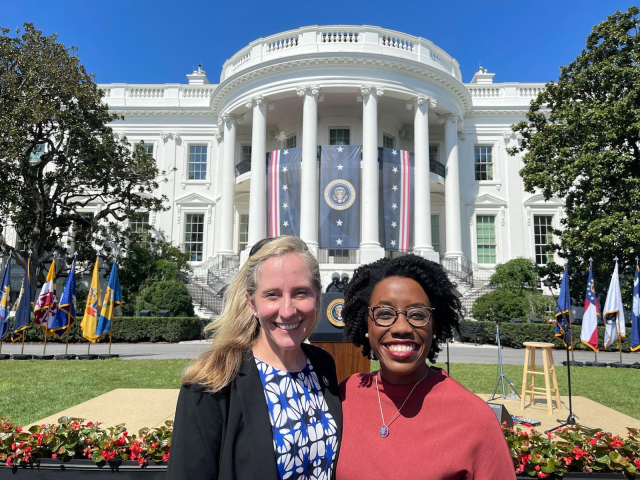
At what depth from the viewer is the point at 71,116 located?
2122 cm

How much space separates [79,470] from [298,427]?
254cm

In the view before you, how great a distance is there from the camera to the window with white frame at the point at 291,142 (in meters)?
27.9

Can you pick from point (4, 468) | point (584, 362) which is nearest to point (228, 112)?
point (584, 362)

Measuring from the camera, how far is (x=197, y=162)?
3041 centimetres

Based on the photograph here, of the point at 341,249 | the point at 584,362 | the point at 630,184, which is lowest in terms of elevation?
the point at 584,362

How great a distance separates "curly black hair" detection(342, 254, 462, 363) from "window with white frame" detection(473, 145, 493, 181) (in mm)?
29485

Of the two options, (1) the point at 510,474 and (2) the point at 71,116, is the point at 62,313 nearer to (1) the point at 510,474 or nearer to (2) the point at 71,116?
(2) the point at 71,116

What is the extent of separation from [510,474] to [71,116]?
23672mm

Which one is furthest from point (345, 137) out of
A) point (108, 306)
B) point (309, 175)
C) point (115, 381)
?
point (115, 381)

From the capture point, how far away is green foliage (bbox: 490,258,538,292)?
2359 centimetres

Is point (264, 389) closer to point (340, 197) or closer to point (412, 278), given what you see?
point (412, 278)

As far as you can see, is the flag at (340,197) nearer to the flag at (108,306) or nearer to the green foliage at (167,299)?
the green foliage at (167,299)

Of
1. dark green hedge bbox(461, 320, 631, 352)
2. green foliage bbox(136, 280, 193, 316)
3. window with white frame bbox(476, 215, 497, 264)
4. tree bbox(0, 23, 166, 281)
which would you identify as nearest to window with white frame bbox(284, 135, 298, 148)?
tree bbox(0, 23, 166, 281)

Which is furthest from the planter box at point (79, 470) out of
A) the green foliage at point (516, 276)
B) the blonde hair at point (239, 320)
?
the green foliage at point (516, 276)
